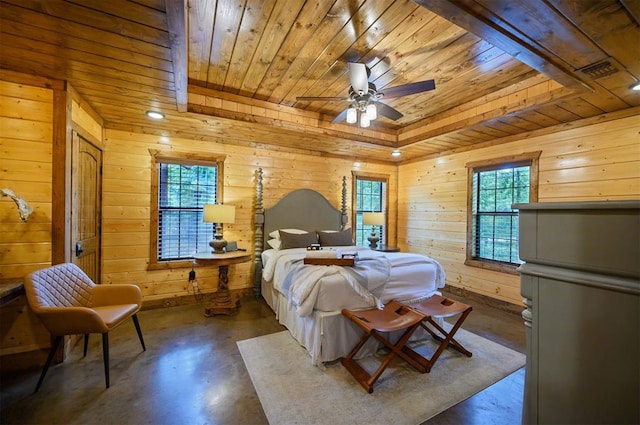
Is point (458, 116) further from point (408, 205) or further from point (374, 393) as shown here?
point (374, 393)

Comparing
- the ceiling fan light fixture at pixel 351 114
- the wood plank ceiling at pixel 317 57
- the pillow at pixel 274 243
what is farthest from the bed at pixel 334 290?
the wood plank ceiling at pixel 317 57

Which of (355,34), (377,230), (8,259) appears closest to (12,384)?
(8,259)

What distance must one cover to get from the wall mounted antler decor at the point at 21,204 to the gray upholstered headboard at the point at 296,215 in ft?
7.91

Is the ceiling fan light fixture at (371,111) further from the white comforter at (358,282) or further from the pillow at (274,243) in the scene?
the pillow at (274,243)

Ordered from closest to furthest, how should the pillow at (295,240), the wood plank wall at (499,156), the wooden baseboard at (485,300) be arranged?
the wood plank wall at (499,156), the wooden baseboard at (485,300), the pillow at (295,240)

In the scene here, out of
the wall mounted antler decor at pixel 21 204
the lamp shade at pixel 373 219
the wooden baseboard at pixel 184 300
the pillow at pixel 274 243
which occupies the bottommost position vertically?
the wooden baseboard at pixel 184 300

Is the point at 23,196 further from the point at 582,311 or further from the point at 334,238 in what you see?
the point at 582,311

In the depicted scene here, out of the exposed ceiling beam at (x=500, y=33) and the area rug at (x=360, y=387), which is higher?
the exposed ceiling beam at (x=500, y=33)

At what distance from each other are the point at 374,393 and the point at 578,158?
11.3ft

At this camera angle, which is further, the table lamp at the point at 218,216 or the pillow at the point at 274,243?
the pillow at the point at 274,243

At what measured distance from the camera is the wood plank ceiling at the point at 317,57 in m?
1.56

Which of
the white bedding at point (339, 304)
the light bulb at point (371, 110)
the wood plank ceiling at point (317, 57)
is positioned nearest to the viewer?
the wood plank ceiling at point (317, 57)

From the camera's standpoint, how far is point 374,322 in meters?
2.14

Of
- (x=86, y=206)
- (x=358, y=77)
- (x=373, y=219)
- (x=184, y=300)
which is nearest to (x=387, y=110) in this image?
(x=358, y=77)
